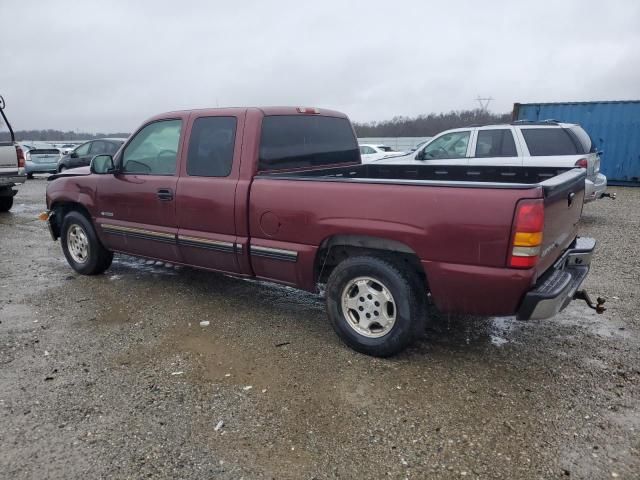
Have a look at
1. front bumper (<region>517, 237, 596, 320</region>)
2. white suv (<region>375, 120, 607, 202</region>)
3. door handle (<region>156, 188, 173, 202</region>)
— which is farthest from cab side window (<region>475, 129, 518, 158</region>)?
door handle (<region>156, 188, 173, 202</region>)

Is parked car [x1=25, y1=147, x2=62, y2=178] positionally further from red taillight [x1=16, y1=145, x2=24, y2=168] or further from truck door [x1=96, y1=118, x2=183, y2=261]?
truck door [x1=96, y1=118, x2=183, y2=261]

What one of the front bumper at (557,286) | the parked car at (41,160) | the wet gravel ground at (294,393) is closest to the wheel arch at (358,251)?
the wet gravel ground at (294,393)

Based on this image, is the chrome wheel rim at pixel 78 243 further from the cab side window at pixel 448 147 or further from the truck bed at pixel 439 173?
the cab side window at pixel 448 147

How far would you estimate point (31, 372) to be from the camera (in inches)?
138

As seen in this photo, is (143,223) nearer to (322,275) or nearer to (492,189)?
(322,275)

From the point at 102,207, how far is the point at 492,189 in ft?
13.9

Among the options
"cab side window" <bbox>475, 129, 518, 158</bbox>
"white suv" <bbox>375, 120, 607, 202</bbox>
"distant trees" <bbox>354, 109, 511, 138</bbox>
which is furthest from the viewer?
"distant trees" <bbox>354, 109, 511, 138</bbox>

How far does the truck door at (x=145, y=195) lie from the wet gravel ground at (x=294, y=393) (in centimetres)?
66

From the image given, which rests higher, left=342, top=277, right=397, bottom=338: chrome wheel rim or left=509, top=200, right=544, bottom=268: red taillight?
left=509, top=200, right=544, bottom=268: red taillight

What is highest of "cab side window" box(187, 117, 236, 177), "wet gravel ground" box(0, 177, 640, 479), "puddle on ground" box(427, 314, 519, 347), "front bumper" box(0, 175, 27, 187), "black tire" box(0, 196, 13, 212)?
"cab side window" box(187, 117, 236, 177)

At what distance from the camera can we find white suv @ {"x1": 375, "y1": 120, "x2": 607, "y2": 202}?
7.71 m

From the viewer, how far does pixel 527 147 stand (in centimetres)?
797

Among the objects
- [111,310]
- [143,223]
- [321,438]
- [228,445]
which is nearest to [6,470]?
[228,445]

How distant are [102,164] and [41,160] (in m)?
17.2
